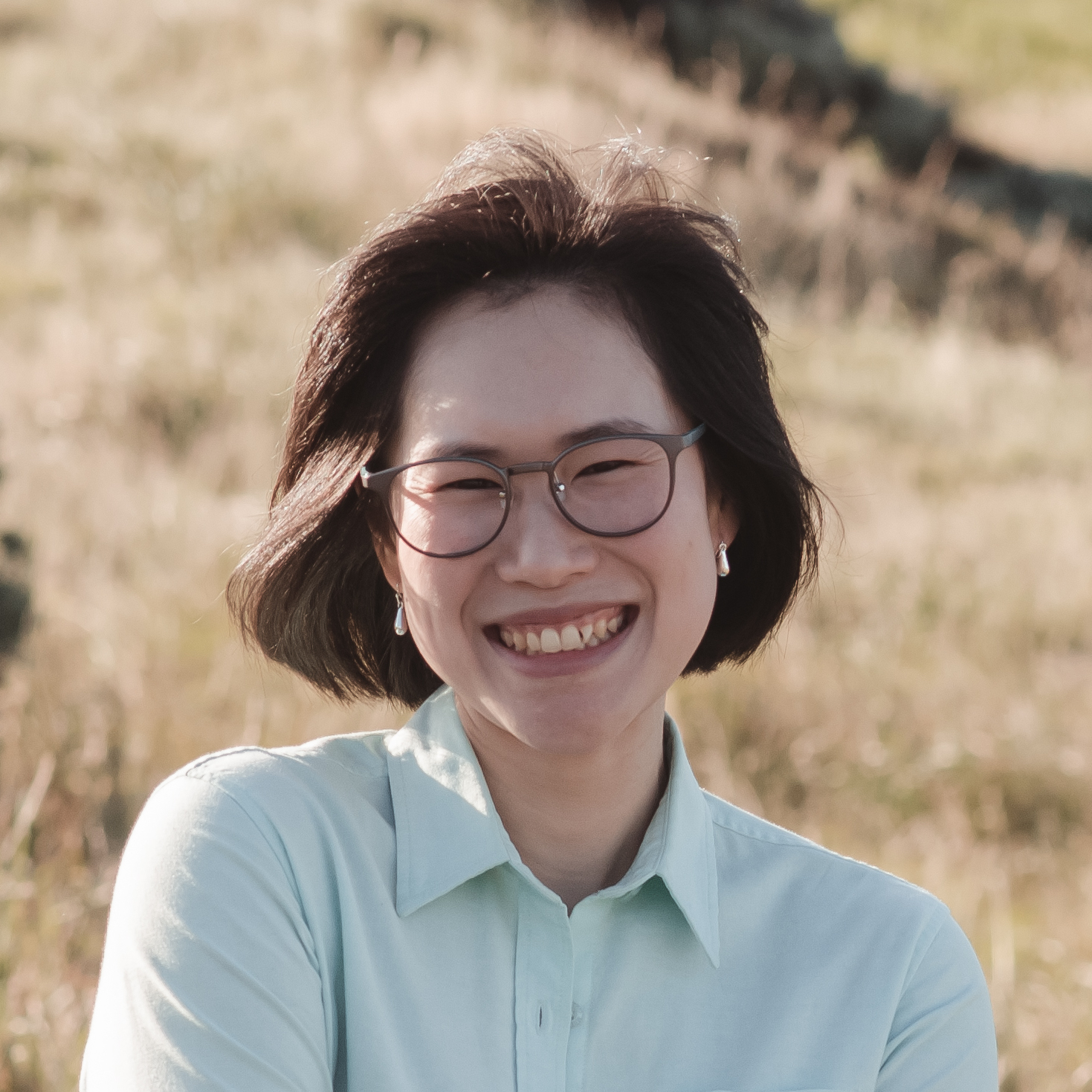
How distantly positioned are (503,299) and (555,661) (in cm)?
48

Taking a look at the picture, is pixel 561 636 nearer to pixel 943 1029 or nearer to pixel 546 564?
pixel 546 564

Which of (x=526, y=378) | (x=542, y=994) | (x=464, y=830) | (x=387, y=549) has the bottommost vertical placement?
(x=542, y=994)

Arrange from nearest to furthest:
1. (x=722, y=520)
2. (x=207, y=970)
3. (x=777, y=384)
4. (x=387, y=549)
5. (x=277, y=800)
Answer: (x=207, y=970)
(x=277, y=800)
(x=387, y=549)
(x=722, y=520)
(x=777, y=384)

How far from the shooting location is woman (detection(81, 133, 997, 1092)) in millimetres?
1528

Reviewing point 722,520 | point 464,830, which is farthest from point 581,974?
point 722,520

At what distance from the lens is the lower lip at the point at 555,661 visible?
169 cm

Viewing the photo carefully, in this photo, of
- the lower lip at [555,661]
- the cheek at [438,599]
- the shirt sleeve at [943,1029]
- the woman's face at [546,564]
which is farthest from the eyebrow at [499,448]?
the shirt sleeve at [943,1029]

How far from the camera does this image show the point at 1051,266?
12.2m

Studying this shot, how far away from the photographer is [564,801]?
183 cm

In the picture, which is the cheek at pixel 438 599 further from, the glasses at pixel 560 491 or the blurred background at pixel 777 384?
the blurred background at pixel 777 384

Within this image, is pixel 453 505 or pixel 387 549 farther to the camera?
pixel 387 549

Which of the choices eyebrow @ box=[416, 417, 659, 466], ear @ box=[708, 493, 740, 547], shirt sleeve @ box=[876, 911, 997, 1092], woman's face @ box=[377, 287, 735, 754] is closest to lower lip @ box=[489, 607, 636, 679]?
woman's face @ box=[377, 287, 735, 754]

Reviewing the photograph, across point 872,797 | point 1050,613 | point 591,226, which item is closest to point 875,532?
point 1050,613

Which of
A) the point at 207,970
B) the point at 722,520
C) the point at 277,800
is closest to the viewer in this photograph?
the point at 207,970
